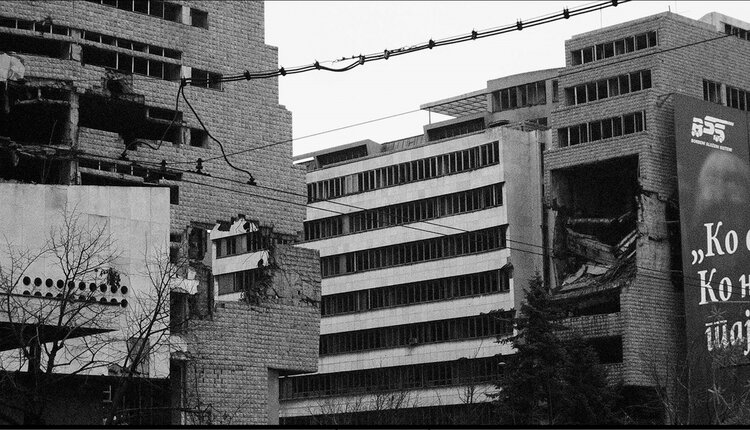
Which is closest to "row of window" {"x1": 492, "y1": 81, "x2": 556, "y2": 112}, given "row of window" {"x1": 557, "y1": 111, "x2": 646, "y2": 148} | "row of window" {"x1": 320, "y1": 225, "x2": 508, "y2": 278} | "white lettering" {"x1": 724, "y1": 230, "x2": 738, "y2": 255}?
"row of window" {"x1": 557, "y1": 111, "x2": 646, "y2": 148}

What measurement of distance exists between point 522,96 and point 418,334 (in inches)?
640

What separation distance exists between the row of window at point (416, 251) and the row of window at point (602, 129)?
644cm

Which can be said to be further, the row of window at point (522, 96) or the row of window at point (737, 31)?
the row of window at point (522, 96)

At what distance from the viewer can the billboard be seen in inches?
2795

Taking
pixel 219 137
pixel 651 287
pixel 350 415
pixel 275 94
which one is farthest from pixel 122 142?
pixel 651 287

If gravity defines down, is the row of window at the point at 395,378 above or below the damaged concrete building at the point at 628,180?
below

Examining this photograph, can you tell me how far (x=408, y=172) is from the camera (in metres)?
85.3

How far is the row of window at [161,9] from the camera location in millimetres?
61094

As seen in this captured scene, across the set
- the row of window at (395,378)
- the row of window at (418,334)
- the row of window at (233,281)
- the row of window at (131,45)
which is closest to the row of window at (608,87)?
the row of window at (418,334)

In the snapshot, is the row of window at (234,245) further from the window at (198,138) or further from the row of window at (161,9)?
the row of window at (161,9)

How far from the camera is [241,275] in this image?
288 ft

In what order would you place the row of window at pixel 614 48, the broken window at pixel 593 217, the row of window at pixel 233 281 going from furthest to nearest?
the row of window at pixel 233 281
the broken window at pixel 593 217
the row of window at pixel 614 48

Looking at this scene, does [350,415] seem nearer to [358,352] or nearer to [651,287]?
[358,352]

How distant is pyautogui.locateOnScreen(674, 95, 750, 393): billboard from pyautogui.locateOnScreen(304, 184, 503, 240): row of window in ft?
39.0
